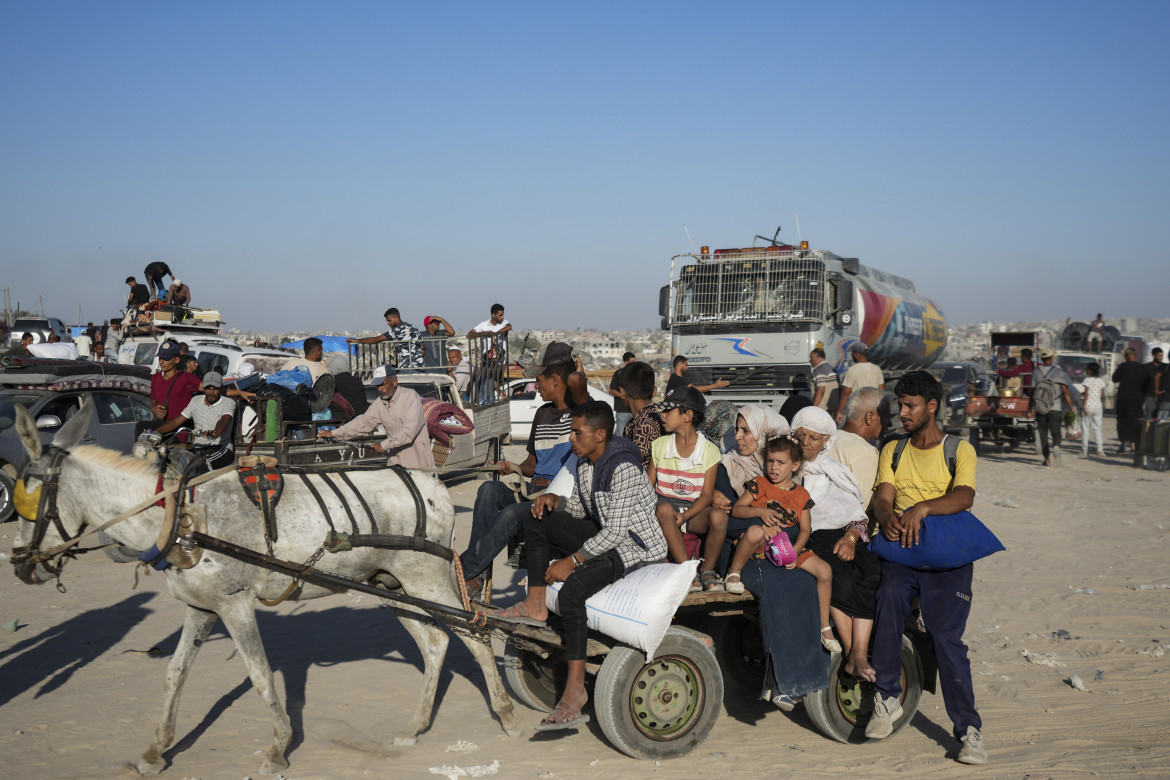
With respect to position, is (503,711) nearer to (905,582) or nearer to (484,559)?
(484,559)

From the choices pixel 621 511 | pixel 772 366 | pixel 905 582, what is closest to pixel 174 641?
pixel 621 511

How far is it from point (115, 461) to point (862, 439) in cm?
512

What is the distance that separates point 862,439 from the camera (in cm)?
656

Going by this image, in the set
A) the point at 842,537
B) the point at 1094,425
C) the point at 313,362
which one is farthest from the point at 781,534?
the point at 1094,425

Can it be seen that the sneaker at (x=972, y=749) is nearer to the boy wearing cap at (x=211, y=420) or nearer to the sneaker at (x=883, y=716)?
the sneaker at (x=883, y=716)

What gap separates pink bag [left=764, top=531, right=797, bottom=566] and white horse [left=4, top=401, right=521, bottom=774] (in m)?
2.07

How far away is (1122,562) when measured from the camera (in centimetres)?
1050

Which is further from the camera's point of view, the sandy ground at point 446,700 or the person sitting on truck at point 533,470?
the person sitting on truck at point 533,470

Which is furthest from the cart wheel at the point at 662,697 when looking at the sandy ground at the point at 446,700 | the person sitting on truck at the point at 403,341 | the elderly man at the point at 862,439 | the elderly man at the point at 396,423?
the person sitting on truck at the point at 403,341

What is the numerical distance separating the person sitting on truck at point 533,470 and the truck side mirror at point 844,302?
11660mm

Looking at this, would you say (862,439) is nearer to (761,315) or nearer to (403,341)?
(403,341)

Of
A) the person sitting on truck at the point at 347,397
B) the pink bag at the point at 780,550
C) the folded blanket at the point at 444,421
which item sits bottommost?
the pink bag at the point at 780,550

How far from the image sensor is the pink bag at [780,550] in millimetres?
5574

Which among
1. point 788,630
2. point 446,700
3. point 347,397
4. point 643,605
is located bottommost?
point 446,700
